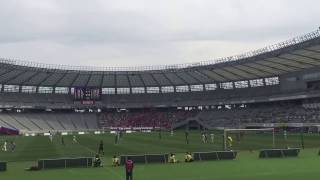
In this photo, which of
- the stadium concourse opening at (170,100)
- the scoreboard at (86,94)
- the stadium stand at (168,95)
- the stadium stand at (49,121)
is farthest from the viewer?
the scoreboard at (86,94)

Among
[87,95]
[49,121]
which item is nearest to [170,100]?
[87,95]

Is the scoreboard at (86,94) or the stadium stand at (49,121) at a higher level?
the scoreboard at (86,94)

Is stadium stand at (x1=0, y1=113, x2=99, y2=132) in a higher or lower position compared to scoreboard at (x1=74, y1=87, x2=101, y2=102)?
lower

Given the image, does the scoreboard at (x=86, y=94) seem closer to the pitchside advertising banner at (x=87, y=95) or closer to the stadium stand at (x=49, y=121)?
the pitchside advertising banner at (x=87, y=95)

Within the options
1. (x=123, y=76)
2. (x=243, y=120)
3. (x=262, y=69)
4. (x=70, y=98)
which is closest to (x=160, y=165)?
(x=262, y=69)

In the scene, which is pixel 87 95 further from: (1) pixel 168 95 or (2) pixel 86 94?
(1) pixel 168 95

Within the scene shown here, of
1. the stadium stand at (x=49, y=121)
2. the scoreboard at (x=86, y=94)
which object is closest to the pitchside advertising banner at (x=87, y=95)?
the scoreboard at (x=86, y=94)

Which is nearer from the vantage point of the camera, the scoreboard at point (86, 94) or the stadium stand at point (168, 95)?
the stadium stand at point (168, 95)

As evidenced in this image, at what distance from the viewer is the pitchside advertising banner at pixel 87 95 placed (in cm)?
13825

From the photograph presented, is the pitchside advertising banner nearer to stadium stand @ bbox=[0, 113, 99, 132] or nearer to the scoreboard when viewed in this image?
the scoreboard

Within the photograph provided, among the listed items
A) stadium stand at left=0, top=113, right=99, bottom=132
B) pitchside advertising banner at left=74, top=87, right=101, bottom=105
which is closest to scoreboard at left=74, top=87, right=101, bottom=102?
pitchside advertising banner at left=74, top=87, right=101, bottom=105

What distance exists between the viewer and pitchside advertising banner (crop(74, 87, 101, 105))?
138250 mm

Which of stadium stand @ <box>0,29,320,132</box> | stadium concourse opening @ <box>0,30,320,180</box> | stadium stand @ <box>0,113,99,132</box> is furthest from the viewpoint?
stadium stand @ <box>0,113,99,132</box>

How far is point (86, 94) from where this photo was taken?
457 ft
